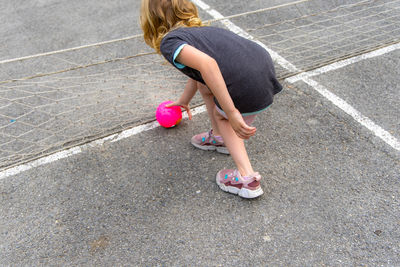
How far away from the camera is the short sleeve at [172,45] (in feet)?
5.26

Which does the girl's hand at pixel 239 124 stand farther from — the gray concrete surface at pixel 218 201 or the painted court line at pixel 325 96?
the painted court line at pixel 325 96

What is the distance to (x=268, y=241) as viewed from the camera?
6.15 ft

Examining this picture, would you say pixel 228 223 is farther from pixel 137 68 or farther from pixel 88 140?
pixel 137 68

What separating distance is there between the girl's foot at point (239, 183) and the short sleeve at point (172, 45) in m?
Answer: 0.84

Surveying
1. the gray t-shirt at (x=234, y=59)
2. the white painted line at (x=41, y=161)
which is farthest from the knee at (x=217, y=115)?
the white painted line at (x=41, y=161)

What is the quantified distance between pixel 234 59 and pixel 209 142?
866 mm

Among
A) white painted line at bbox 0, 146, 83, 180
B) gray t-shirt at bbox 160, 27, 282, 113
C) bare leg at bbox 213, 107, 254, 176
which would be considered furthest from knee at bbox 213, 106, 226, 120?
white painted line at bbox 0, 146, 83, 180

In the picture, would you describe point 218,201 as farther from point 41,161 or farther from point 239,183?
point 41,161

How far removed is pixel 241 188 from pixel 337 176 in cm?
68

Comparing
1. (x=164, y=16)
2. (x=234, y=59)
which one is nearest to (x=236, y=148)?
(x=234, y=59)

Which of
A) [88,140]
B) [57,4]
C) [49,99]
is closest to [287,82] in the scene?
[88,140]

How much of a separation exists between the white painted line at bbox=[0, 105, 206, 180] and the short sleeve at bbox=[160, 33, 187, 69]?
1151 millimetres

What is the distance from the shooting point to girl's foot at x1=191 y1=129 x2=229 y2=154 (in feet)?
7.96

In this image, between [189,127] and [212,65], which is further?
[189,127]
